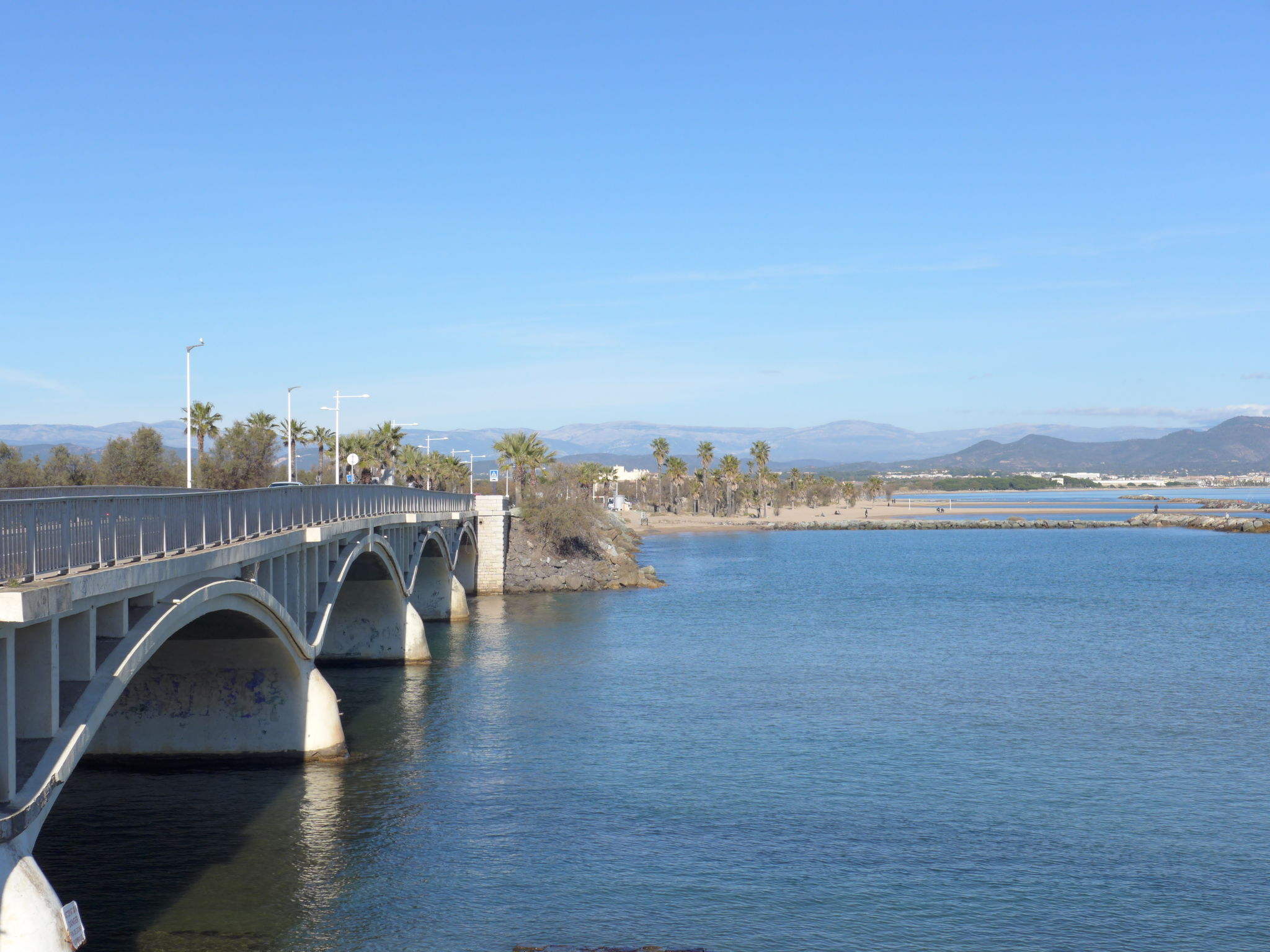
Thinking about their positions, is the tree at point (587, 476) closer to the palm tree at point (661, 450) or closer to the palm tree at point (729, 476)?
the palm tree at point (661, 450)

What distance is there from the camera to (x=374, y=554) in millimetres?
43531

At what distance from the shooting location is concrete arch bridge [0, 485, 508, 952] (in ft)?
46.2

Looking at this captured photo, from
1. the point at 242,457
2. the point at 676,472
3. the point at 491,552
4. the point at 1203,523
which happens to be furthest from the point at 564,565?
the point at 1203,523

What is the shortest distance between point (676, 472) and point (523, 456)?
311 feet

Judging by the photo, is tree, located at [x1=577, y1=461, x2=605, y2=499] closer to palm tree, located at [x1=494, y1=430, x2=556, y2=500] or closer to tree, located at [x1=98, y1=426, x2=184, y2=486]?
palm tree, located at [x1=494, y1=430, x2=556, y2=500]

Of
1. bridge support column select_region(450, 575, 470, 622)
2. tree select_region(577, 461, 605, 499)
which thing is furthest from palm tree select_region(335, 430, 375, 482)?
bridge support column select_region(450, 575, 470, 622)

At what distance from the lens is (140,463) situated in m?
73.8

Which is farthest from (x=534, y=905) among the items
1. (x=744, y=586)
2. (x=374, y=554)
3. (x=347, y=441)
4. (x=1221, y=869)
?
(x=347, y=441)

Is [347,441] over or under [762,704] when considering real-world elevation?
over

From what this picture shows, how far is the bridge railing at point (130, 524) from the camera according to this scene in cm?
1451

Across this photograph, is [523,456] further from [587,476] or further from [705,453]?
[705,453]

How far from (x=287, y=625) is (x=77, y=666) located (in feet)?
37.8

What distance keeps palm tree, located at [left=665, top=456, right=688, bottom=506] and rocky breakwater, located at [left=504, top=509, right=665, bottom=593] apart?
99007 mm

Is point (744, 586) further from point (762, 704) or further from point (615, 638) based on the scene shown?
point (762, 704)
